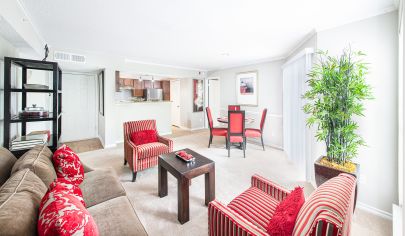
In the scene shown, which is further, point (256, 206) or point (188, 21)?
point (188, 21)

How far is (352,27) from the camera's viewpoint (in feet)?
7.11

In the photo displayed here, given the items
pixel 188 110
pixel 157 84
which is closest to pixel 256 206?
pixel 188 110

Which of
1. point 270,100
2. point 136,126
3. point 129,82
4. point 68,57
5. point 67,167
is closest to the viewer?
point 67,167

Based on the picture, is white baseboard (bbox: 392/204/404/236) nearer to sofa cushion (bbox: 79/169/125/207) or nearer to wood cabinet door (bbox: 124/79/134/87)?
sofa cushion (bbox: 79/169/125/207)

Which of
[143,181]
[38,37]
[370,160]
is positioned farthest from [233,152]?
[38,37]

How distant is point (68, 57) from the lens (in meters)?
3.84

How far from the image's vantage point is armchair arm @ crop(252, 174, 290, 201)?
1.54 m

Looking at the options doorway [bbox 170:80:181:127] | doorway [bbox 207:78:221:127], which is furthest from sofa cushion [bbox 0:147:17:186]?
doorway [bbox 170:80:181:127]

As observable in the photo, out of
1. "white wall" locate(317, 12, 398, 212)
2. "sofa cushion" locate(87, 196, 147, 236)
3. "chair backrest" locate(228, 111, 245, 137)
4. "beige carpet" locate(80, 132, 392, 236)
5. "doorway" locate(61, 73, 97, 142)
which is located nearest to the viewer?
"sofa cushion" locate(87, 196, 147, 236)

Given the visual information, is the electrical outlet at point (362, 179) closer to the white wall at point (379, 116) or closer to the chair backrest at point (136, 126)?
the white wall at point (379, 116)

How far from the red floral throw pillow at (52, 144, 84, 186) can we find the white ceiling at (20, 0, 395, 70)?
65.1 inches

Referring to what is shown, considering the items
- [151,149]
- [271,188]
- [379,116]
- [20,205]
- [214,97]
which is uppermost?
[214,97]

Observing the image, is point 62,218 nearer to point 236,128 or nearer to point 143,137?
point 143,137

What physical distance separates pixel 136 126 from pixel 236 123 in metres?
2.13
